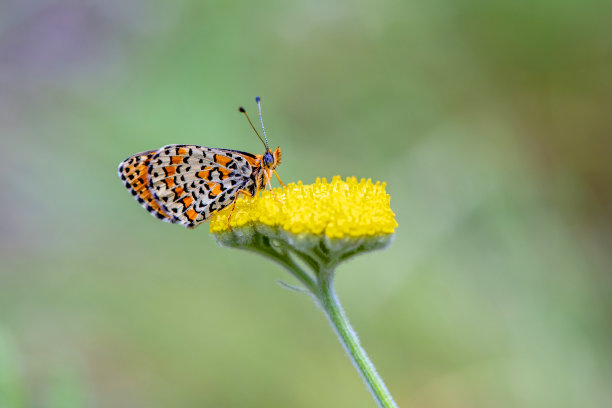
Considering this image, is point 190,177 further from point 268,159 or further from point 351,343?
point 351,343

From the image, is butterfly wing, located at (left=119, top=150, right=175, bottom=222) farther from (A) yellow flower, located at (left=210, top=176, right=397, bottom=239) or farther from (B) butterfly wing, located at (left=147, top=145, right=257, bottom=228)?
(A) yellow flower, located at (left=210, top=176, right=397, bottom=239)

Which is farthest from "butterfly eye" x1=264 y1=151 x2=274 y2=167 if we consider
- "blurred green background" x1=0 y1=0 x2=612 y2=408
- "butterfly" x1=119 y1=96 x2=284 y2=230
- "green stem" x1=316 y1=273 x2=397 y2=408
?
"blurred green background" x1=0 y1=0 x2=612 y2=408

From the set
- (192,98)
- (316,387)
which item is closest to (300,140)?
(192,98)

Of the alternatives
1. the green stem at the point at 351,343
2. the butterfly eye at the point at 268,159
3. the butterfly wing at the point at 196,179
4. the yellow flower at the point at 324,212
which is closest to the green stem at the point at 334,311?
the green stem at the point at 351,343

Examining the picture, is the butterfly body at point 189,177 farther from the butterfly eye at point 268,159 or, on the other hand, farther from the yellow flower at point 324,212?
the yellow flower at point 324,212

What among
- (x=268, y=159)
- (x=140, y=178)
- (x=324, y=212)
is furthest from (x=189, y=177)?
(x=324, y=212)
